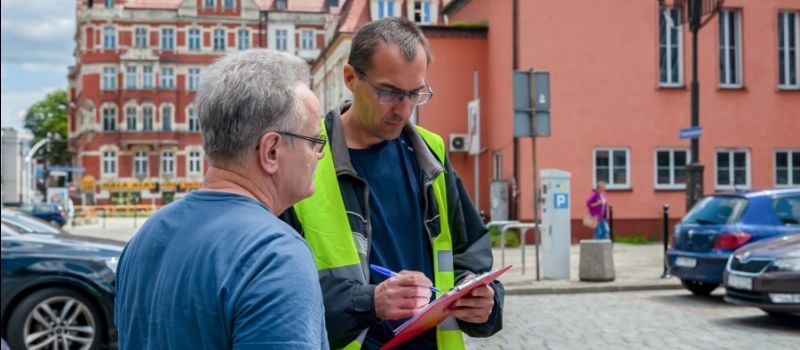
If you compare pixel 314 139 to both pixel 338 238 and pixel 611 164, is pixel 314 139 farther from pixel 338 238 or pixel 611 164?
pixel 611 164

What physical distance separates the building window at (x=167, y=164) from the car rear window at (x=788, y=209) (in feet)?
234

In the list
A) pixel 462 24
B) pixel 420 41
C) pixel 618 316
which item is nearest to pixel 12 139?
pixel 462 24

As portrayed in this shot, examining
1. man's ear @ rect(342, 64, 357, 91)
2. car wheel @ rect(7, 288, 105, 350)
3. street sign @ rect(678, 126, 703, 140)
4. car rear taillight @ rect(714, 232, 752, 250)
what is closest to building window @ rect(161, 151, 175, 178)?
street sign @ rect(678, 126, 703, 140)

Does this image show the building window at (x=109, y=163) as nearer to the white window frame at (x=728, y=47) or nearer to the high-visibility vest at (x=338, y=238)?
the white window frame at (x=728, y=47)

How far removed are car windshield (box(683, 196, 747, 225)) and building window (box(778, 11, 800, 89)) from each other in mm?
17556

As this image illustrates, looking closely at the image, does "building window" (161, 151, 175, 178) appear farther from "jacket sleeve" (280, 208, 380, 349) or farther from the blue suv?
"jacket sleeve" (280, 208, 380, 349)

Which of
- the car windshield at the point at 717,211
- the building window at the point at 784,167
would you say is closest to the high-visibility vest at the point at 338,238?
the car windshield at the point at 717,211

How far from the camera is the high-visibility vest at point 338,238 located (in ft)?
10.00

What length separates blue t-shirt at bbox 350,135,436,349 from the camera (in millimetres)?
3199

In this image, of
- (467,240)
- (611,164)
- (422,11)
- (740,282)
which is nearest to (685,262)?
(740,282)

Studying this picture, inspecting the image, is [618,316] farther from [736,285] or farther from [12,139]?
[12,139]

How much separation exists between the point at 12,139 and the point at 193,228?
4440 centimetres

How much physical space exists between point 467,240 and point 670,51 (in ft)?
90.0

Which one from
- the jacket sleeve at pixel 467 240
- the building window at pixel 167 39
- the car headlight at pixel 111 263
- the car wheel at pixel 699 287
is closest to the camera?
the jacket sleeve at pixel 467 240
